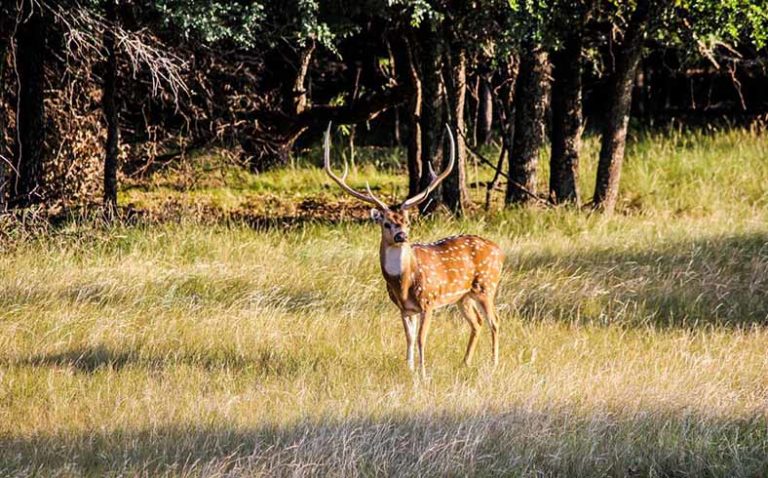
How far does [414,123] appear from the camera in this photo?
15320 mm

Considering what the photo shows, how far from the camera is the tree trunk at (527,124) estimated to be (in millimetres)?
15031

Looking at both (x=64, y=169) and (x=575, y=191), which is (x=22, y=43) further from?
(x=575, y=191)

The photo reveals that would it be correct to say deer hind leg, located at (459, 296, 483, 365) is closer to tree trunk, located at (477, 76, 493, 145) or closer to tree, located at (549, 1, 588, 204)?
tree, located at (549, 1, 588, 204)

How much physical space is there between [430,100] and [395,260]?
688cm

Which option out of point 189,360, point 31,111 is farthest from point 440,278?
point 31,111

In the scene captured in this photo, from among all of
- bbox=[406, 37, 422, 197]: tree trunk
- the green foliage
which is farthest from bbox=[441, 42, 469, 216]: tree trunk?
the green foliage

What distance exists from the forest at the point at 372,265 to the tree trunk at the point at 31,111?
0.13ft

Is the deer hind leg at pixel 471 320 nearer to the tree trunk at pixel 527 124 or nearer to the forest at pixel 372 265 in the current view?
the forest at pixel 372 265

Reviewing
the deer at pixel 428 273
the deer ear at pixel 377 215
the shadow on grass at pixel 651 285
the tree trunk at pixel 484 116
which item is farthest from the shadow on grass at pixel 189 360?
the tree trunk at pixel 484 116

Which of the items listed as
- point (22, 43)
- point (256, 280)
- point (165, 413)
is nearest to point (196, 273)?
point (256, 280)

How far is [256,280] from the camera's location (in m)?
11.2

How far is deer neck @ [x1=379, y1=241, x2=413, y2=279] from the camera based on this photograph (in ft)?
27.4

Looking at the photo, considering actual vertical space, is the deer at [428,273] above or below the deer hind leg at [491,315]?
above

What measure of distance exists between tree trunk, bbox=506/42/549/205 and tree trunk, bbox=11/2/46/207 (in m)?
5.67
